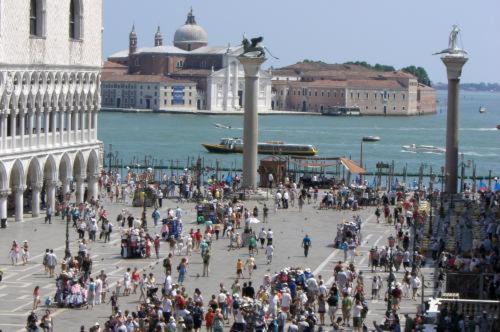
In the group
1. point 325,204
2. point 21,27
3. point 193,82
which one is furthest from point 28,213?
point 193,82

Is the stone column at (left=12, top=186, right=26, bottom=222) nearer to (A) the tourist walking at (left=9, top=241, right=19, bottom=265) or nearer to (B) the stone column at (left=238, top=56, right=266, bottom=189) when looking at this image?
(A) the tourist walking at (left=9, top=241, right=19, bottom=265)

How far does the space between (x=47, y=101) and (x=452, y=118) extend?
13251 millimetres

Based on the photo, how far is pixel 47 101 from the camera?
43.3 meters

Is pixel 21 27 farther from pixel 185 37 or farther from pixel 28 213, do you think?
pixel 185 37

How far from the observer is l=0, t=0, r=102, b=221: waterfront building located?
40656 mm

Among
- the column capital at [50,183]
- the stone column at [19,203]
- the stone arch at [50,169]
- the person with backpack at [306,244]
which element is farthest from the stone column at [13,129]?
the person with backpack at [306,244]

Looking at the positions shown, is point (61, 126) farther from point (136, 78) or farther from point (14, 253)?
point (136, 78)

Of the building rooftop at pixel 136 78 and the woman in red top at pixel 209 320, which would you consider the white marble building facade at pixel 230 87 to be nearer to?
the building rooftop at pixel 136 78

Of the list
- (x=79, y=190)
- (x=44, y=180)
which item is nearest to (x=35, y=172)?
(x=44, y=180)

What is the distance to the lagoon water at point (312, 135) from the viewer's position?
345 feet

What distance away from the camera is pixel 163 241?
37.8 metres

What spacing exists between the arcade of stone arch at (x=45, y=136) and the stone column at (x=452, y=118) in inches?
449

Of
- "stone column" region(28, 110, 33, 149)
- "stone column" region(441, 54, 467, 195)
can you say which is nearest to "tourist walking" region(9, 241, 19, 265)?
"stone column" region(28, 110, 33, 149)

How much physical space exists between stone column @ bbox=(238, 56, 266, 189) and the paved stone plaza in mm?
3562
